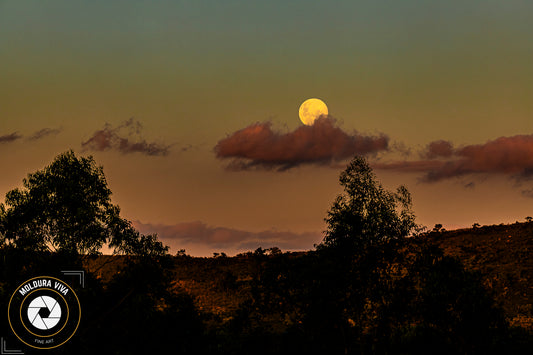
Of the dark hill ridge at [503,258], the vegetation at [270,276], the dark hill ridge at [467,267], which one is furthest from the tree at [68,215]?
the dark hill ridge at [503,258]

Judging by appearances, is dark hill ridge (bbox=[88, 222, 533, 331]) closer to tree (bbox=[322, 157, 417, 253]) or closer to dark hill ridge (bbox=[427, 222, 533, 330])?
dark hill ridge (bbox=[427, 222, 533, 330])

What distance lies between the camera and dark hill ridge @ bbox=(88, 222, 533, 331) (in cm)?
9106

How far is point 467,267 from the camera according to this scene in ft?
321

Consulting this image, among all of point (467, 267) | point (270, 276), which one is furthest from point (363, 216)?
point (467, 267)

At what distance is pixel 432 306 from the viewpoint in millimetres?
56031

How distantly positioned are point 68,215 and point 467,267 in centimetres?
6634

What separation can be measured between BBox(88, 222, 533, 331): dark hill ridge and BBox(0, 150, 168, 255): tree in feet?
121

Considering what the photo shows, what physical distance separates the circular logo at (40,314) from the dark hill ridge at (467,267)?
45894 mm

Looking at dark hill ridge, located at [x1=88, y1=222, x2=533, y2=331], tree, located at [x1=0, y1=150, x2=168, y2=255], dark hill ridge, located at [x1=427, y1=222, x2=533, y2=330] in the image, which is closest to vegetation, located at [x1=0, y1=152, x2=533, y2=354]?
tree, located at [x1=0, y1=150, x2=168, y2=255]

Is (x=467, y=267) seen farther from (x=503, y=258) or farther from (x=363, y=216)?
(x=363, y=216)

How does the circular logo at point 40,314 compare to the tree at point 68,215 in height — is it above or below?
below

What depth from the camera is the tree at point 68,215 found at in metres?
51.3

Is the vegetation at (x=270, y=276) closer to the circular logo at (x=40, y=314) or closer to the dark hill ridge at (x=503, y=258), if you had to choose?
the circular logo at (x=40, y=314)

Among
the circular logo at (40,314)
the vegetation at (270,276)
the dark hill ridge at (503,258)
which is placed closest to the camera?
the circular logo at (40,314)
